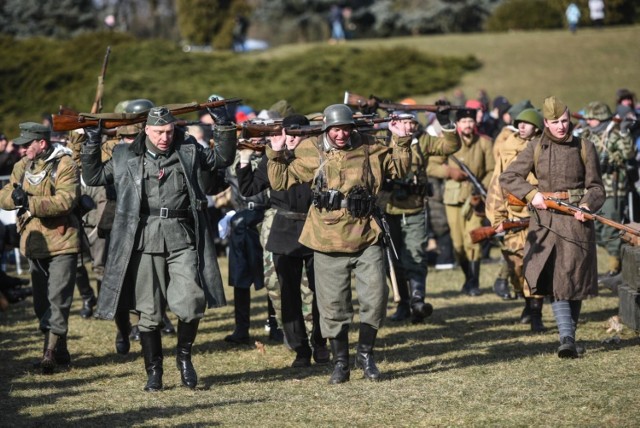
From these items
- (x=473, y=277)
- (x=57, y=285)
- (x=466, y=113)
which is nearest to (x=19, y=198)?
(x=57, y=285)

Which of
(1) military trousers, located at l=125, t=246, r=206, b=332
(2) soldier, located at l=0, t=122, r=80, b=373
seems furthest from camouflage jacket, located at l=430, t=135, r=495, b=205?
(1) military trousers, located at l=125, t=246, r=206, b=332

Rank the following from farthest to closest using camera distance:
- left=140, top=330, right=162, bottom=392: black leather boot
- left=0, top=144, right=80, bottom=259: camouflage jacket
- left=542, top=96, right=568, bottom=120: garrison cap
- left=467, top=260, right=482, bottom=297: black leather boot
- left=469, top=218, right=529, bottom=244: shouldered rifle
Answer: left=467, top=260, right=482, bottom=297: black leather boot, left=469, top=218, right=529, bottom=244: shouldered rifle, left=0, top=144, right=80, bottom=259: camouflage jacket, left=542, top=96, right=568, bottom=120: garrison cap, left=140, top=330, right=162, bottom=392: black leather boot

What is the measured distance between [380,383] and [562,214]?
2089 mm

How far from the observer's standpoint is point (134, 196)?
823 centimetres

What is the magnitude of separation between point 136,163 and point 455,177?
629 cm

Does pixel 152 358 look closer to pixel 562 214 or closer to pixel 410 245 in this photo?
pixel 562 214

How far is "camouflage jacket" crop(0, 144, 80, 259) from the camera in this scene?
9.55m

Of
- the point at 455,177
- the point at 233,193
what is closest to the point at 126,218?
the point at 233,193

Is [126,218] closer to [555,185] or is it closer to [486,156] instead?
[555,185]

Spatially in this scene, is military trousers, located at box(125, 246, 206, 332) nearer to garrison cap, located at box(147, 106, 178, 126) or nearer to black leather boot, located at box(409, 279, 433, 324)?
garrison cap, located at box(147, 106, 178, 126)

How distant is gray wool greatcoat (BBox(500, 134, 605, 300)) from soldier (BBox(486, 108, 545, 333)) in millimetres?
1231

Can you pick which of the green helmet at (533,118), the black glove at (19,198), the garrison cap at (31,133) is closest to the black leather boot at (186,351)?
the black glove at (19,198)

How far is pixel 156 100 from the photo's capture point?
102 feet

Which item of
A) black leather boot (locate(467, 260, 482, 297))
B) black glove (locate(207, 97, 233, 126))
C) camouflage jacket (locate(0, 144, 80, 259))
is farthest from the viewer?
black leather boot (locate(467, 260, 482, 297))
